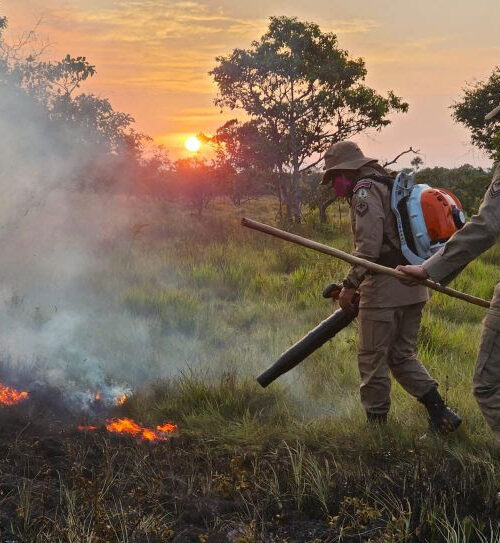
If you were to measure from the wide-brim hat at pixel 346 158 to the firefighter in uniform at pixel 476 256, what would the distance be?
3.17 feet

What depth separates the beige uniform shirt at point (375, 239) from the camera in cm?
396

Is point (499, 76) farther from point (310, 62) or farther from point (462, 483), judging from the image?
point (462, 483)

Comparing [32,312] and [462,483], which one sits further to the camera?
[32,312]

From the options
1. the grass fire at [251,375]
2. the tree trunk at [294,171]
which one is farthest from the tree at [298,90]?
the grass fire at [251,375]

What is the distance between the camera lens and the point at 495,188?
3045 mm

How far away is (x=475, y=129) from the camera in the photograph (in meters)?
23.9

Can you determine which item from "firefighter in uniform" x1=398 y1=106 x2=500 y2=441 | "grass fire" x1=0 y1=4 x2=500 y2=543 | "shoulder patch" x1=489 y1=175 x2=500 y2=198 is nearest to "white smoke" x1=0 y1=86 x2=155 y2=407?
"grass fire" x1=0 y1=4 x2=500 y2=543

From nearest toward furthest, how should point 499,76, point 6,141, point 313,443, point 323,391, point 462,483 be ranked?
point 462,483 → point 313,443 → point 323,391 → point 6,141 → point 499,76

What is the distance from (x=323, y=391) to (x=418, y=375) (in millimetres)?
1085

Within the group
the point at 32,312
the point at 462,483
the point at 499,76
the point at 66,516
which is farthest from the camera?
the point at 499,76

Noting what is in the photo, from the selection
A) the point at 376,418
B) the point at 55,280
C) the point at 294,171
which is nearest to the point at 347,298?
the point at 376,418

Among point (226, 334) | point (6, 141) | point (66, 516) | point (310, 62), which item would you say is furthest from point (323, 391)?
point (310, 62)

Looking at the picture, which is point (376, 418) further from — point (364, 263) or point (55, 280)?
point (55, 280)

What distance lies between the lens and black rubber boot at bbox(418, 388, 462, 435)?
13.5 feet
